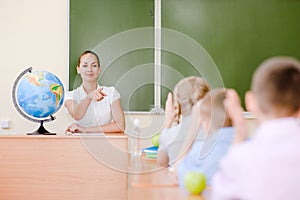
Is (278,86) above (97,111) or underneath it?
above

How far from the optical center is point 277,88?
0.61 metres

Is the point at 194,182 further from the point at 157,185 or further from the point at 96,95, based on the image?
the point at 96,95

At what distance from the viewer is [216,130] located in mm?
744

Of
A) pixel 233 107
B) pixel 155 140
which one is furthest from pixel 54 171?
pixel 233 107

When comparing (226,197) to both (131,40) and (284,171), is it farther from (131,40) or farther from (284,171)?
(131,40)

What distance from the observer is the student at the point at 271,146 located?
0.60 meters

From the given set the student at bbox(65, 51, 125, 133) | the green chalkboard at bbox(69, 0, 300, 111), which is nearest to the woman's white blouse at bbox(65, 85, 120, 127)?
the student at bbox(65, 51, 125, 133)

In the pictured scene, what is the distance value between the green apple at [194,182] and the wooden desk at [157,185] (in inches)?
0.5

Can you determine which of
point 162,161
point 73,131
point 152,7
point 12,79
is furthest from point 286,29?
point 162,161

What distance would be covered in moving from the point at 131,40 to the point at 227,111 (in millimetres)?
3302

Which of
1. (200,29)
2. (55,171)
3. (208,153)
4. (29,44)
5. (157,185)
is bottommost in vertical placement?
(55,171)

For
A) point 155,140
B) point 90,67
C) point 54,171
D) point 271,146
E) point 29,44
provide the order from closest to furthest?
point 271,146 < point 155,140 < point 54,171 < point 90,67 < point 29,44

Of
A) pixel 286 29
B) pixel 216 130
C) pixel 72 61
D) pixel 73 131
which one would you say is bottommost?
pixel 73 131

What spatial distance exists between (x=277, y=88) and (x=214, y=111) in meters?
0.15
